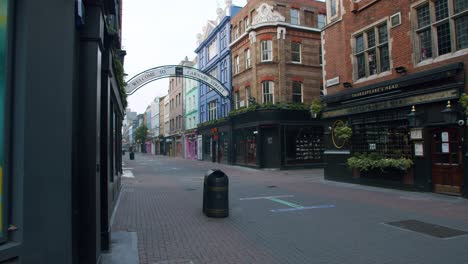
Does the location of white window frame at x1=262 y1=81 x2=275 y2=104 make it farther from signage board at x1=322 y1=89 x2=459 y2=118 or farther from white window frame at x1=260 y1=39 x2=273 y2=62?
signage board at x1=322 y1=89 x2=459 y2=118

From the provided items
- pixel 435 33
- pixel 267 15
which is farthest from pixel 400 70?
pixel 267 15

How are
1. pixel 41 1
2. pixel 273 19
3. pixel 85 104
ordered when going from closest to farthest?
pixel 41 1
pixel 85 104
pixel 273 19

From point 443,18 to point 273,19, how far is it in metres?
15.8

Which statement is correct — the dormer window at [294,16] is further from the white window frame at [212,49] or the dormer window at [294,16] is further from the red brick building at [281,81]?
the white window frame at [212,49]

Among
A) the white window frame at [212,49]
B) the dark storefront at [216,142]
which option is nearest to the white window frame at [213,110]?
the dark storefront at [216,142]

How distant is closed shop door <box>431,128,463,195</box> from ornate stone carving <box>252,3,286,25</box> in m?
17.1

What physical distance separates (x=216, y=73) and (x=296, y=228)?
30.9 meters

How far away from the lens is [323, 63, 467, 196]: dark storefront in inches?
440

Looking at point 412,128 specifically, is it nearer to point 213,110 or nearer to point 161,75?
point 161,75

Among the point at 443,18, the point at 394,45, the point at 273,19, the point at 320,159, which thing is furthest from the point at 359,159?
the point at 273,19

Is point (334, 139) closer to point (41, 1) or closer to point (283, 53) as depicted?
point (283, 53)

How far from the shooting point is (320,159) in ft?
88.9

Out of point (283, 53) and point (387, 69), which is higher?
point (283, 53)

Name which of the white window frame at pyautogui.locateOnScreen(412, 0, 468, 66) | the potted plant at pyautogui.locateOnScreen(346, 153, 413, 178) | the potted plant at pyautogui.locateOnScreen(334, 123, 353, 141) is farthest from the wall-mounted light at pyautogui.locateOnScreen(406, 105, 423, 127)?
the potted plant at pyautogui.locateOnScreen(334, 123, 353, 141)
